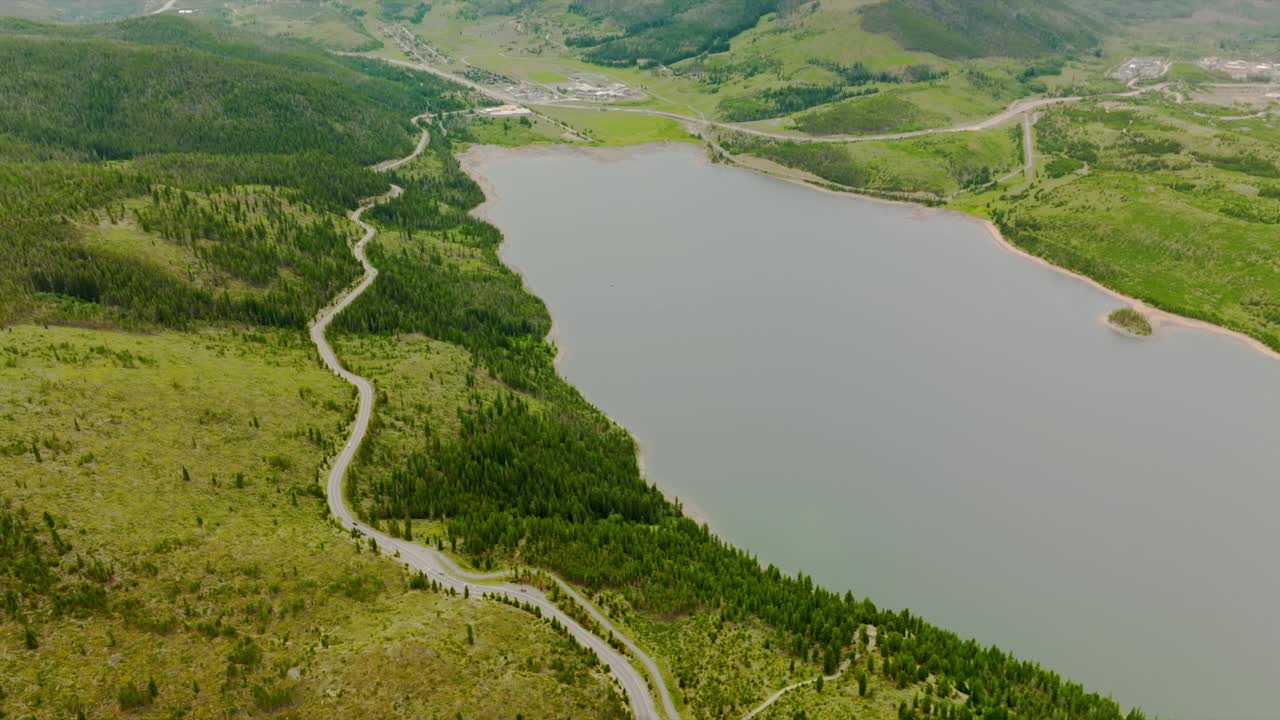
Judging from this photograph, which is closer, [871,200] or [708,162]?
[871,200]

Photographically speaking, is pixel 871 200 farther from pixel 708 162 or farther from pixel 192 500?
pixel 192 500

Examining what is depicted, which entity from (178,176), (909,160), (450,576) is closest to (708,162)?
(909,160)

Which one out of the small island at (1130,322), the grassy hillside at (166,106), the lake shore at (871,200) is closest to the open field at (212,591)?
the lake shore at (871,200)

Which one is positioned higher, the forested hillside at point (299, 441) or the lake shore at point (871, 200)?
the lake shore at point (871, 200)

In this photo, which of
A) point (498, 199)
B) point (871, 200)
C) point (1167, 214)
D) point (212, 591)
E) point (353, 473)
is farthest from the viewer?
point (871, 200)

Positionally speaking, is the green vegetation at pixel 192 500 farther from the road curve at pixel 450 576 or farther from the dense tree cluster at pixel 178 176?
the road curve at pixel 450 576

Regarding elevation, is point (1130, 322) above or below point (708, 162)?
below

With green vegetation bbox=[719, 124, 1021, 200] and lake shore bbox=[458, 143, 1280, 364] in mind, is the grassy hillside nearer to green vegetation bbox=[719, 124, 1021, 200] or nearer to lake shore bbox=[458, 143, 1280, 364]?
lake shore bbox=[458, 143, 1280, 364]

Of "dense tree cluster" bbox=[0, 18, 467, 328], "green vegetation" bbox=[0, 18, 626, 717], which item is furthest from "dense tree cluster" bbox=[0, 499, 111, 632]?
"dense tree cluster" bbox=[0, 18, 467, 328]
